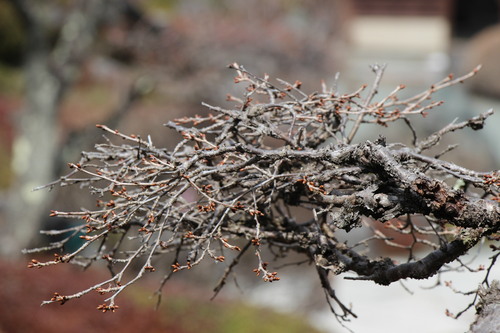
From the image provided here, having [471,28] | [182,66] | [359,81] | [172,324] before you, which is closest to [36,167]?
[172,324]

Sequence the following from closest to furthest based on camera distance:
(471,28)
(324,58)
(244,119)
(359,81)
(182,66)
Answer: (244,119), (182,66), (324,58), (359,81), (471,28)

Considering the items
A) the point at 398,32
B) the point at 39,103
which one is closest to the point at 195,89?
the point at 39,103

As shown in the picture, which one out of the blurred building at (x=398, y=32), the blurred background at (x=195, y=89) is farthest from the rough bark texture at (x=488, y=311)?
the blurred building at (x=398, y=32)

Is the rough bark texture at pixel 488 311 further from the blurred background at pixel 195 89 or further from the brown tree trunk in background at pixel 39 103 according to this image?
the brown tree trunk in background at pixel 39 103

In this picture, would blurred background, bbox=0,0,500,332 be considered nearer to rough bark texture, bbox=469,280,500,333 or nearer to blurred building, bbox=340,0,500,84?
blurred building, bbox=340,0,500,84

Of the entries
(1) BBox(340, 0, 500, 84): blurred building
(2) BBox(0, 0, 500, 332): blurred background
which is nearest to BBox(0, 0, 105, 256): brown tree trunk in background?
(2) BBox(0, 0, 500, 332): blurred background

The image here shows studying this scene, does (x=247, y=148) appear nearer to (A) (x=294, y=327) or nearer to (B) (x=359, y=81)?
(A) (x=294, y=327)
